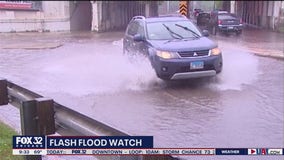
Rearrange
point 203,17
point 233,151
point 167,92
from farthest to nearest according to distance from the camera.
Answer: point 167,92, point 203,17, point 233,151

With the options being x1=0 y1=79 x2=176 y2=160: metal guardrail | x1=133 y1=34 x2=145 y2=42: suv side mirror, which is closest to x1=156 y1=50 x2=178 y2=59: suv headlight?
x1=133 y1=34 x2=145 y2=42: suv side mirror

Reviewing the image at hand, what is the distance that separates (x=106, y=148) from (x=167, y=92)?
316 inches

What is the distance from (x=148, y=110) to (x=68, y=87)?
3.37m

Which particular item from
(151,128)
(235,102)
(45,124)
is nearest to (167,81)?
(235,102)

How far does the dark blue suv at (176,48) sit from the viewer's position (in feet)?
37.5

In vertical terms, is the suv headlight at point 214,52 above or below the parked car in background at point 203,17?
below

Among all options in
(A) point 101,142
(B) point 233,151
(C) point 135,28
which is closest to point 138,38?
(C) point 135,28

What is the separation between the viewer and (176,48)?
1152 cm

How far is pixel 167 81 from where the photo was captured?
12305 millimetres

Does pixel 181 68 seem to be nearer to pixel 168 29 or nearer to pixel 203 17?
pixel 168 29

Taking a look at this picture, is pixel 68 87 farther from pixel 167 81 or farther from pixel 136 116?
pixel 136 116

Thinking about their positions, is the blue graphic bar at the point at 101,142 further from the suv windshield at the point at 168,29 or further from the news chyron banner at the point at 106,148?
the suv windshield at the point at 168,29

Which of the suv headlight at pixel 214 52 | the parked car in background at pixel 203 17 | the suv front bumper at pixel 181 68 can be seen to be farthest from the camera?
the suv headlight at pixel 214 52

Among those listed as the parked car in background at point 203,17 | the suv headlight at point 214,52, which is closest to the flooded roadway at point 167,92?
the suv headlight at point 214,52
